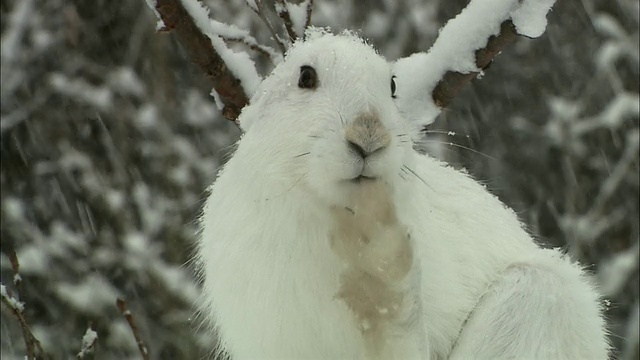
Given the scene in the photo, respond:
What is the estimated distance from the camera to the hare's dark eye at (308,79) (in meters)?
2.73

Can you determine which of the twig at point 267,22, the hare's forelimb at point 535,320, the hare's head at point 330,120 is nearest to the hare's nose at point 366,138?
the hare's head at point 330,120

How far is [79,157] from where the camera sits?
8836 millimetres

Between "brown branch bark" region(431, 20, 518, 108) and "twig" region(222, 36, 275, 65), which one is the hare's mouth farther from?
"twig" region(222, 36, 275, 65)

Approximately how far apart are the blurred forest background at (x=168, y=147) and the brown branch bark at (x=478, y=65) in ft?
12.8

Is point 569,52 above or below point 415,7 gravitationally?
below

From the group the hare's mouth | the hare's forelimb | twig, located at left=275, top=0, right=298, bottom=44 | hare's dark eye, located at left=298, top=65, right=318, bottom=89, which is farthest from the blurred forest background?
the hare's mouth

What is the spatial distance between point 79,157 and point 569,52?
254 inches

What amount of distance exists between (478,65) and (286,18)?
86 centimetres

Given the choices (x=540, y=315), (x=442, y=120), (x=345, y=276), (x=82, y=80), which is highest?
(x=345, y=276)

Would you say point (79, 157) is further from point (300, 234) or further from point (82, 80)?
point (300, 234)

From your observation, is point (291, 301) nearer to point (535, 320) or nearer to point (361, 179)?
point (361, 179)

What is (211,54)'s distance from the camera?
11.3 ft

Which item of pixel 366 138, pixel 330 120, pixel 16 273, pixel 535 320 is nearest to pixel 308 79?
pixel 330 120

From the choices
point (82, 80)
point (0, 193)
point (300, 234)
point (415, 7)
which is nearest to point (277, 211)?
point (300, 234)
